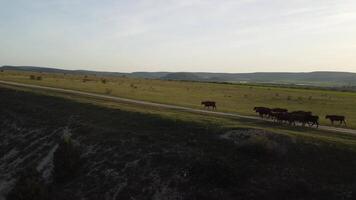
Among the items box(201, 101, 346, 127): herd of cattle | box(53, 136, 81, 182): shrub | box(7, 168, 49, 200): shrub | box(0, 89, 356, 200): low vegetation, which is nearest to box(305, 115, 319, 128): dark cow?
box(201, 101, 346, 127): herd of cattle

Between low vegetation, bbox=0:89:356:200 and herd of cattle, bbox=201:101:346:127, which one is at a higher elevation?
herd of cattle, bbox=201:101:346:127

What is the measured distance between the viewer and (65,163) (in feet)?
96.1

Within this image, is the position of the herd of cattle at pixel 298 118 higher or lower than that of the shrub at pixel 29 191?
higher

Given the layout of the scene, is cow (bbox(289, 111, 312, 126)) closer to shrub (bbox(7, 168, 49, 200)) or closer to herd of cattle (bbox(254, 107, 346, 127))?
herd of cattle (bbox(254, 107, 346, 127))

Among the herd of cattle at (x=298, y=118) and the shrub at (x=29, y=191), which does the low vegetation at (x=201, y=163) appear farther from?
the herd of cattle at (x=298, y=118)

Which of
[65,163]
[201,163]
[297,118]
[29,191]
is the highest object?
[297,118]

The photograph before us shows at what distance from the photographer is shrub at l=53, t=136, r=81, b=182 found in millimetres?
28703

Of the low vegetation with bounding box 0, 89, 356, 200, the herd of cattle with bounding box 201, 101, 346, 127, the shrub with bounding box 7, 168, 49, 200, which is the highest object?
the herd of cattle with bounding box 201, 101, 346, 127

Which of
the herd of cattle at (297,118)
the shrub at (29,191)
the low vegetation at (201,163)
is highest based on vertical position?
the herd of cattle at (297,118)

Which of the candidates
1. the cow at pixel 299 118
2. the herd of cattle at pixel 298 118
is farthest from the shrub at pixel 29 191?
the cow at pixel 299 118

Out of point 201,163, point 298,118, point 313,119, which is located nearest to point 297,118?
point 298,118

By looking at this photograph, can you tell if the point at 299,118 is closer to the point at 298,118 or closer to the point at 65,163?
the point at 298,118

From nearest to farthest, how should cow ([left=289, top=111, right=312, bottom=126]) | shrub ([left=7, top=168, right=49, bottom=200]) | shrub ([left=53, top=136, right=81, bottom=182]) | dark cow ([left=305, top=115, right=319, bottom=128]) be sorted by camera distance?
shrub ([left=7, top=168, right=49, bottom=200]) → shrub ([left=53, top=136, right=81, bottom=182]) → dark cow ([left=305, top=115, right=319, bottom=128]) → cow ([left=289, top=111, right=312, bottom=126])

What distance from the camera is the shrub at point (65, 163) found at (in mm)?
28703
